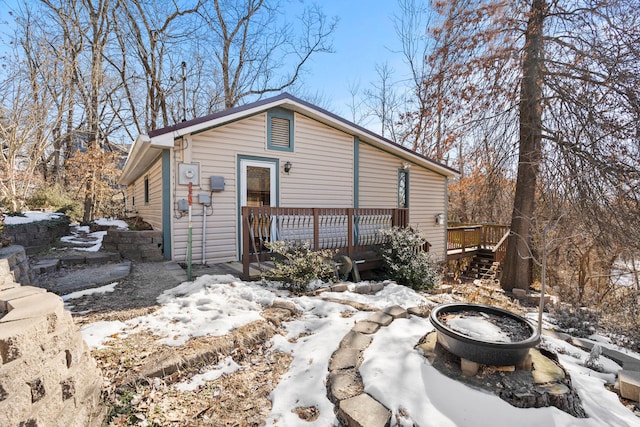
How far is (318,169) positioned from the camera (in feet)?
24.3

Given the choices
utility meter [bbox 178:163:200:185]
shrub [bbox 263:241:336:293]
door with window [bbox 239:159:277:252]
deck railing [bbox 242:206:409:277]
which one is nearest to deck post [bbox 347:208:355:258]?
deck railing [bbox 242:206:409:277]

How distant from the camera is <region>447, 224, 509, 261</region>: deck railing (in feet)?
36.7

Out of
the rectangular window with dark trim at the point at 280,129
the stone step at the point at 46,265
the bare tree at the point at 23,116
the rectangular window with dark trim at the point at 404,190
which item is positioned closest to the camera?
the stone step at the point at 46,265

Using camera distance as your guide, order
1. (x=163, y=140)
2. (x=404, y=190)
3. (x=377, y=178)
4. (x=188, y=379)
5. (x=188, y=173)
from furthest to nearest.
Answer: (x=404, y=190) < (x=377, y=178) < (x=188, y=173) < (x=163, y=140) < (x=188, y=379)

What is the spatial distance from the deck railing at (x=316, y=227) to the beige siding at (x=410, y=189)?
5.62ft

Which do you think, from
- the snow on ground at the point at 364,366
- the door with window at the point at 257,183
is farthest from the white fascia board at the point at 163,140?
the snow on ground at the point at 364,366

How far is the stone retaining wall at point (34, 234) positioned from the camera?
5.87m

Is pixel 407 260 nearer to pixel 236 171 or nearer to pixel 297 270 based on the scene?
pixel 297 270

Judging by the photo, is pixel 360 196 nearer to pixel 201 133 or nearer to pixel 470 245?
pixel 201 133

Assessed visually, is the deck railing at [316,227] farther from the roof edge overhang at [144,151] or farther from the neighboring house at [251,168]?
the roof edge overhang at [144,151]

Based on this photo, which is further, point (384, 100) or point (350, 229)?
point (384, 100)

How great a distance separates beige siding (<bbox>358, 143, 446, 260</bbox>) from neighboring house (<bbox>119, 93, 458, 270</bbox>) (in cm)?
3

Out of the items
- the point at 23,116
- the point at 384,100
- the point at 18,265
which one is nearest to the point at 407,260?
the point at 18,265

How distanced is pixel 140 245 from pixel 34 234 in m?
2.59
